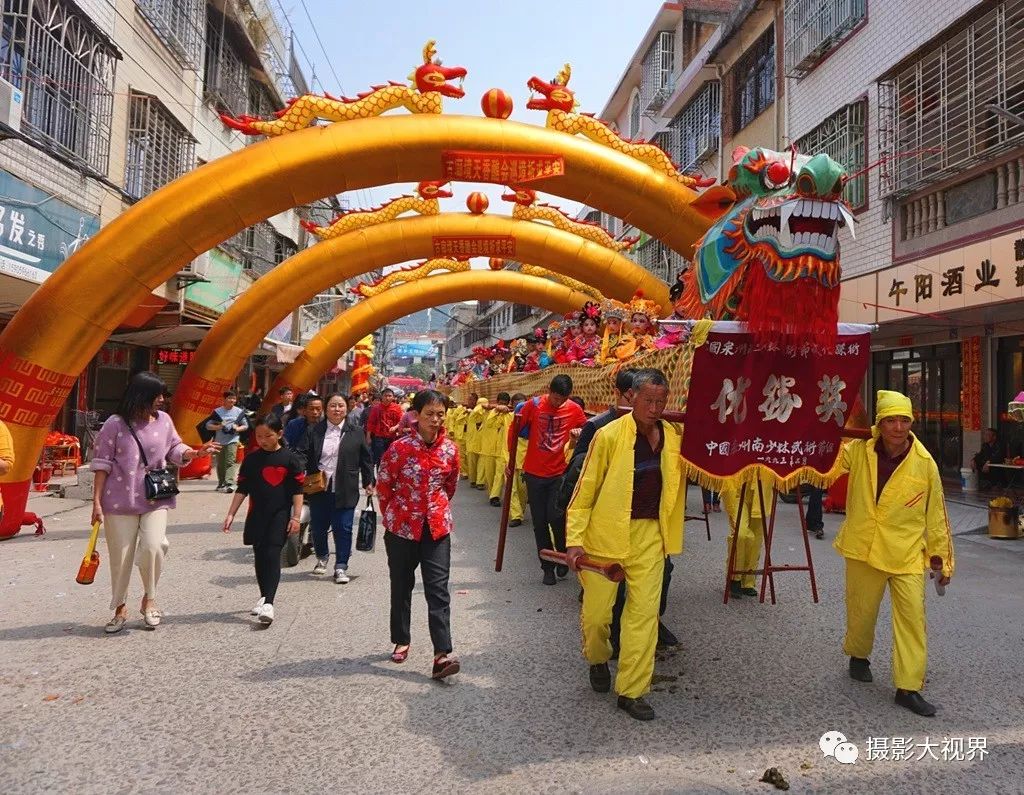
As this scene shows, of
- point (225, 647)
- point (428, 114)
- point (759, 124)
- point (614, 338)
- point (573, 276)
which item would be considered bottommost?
point (225, 647)

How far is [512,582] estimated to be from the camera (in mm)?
5566

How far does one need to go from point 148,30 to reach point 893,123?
1215cm

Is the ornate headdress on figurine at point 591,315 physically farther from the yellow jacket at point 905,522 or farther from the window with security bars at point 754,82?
the yellow jacket at point 905,522

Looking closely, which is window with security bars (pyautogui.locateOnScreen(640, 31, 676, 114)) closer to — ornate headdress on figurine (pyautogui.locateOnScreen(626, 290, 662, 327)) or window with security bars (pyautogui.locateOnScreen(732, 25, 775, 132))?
window with security bars (pyautogui.locateOnScreen(732, 25, 775, 132))

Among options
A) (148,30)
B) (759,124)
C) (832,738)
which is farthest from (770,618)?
(148,30)

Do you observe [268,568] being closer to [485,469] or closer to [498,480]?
[498,480]

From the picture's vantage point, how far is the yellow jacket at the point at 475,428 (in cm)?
1183

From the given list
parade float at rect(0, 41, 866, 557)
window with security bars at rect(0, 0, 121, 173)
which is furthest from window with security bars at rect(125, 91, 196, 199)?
parade float at rect(0, 41, 866, 557)

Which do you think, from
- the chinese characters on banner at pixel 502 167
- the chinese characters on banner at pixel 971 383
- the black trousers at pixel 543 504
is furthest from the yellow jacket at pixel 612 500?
the chinese characters on banner at pixel 971 383

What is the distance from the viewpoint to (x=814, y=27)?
12.2m

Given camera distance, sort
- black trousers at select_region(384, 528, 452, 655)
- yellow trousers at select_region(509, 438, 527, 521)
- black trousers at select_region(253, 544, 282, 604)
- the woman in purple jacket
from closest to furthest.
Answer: black trousers at select_region(384, 528, 452, 655)
the woman in purple jacket
black trousers at select_region(253, 544, 282, 604)
yellow trousers at select_region(509, 438, 527, 521)

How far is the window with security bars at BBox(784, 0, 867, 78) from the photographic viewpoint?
11238mm

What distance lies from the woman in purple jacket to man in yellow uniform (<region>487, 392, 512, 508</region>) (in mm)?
5451

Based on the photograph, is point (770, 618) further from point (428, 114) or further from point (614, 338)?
point (428, 114)
